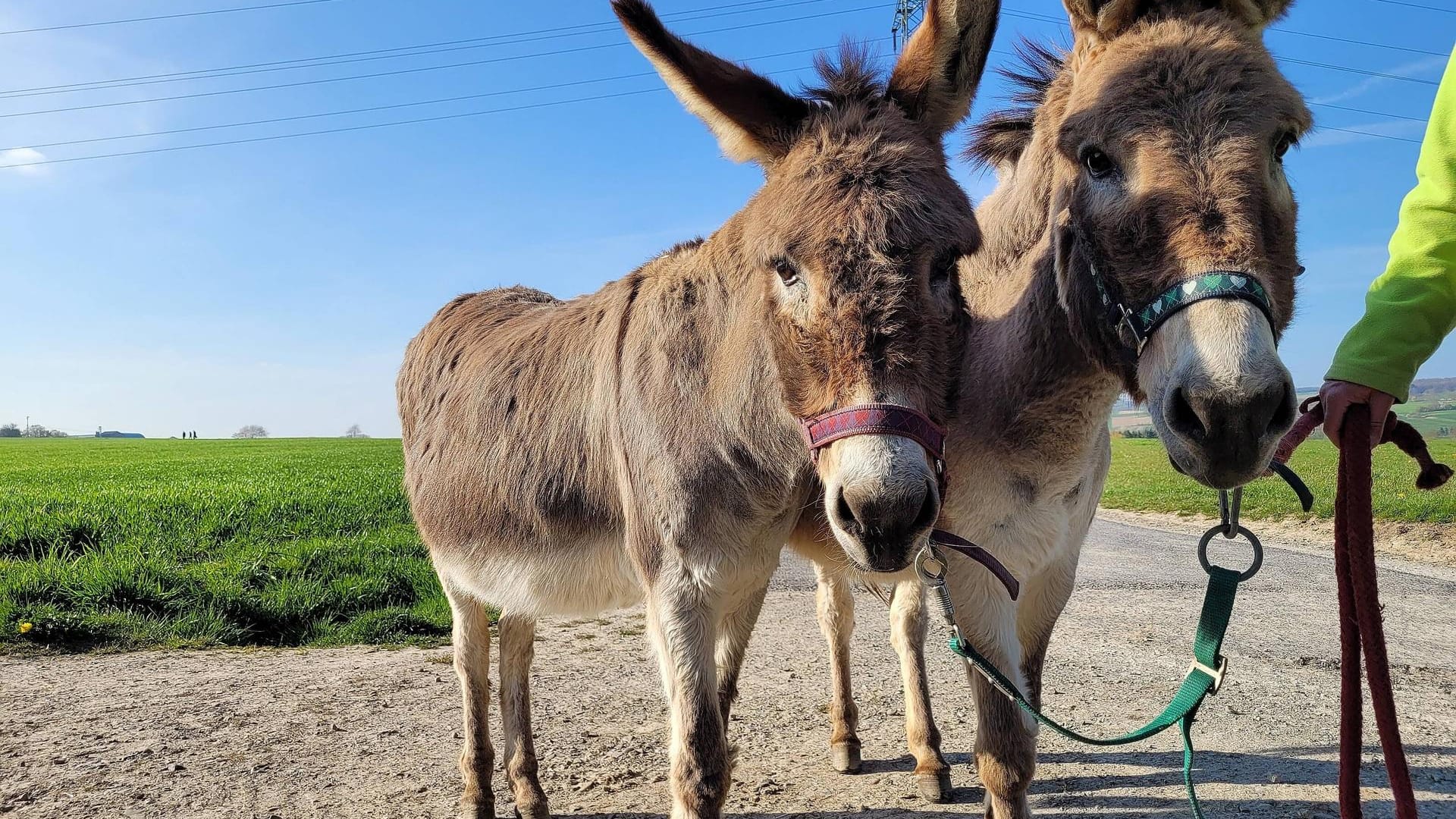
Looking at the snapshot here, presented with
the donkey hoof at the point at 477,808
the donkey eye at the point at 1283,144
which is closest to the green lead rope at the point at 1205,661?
the donkey eye at the point at 1283,144

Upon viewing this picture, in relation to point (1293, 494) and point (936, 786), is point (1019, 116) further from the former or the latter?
point (1293, 494)

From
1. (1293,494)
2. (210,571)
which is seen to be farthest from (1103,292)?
(1293,494)

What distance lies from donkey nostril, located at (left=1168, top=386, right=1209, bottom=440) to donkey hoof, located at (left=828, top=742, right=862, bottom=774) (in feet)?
8.91

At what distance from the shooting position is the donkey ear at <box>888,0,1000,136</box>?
7.70 ft

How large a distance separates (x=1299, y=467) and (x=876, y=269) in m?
19.6

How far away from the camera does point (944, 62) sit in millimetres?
2416

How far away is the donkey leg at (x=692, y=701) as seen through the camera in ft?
7.77

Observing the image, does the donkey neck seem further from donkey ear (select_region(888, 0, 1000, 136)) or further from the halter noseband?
the halter noseband

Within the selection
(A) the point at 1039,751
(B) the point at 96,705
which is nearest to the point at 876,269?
(A) the point at 1039,751

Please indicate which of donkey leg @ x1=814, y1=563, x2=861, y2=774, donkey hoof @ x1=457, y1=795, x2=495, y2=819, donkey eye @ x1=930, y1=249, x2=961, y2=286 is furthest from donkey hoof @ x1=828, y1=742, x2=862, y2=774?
donkey eye @ x1=930, y1=249, x2=961, y2=286

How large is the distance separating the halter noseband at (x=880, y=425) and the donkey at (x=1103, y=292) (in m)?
0.39

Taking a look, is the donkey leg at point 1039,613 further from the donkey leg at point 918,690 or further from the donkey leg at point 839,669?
the donkey leg at point 839,669

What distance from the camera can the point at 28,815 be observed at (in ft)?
11.6

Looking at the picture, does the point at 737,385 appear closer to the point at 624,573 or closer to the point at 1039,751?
the point at 624,573
